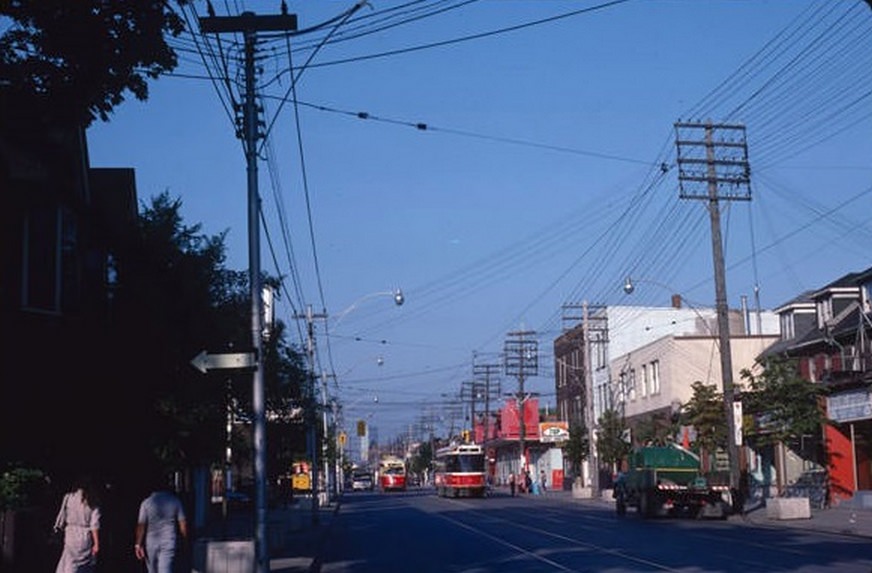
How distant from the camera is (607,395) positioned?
83.7 meters

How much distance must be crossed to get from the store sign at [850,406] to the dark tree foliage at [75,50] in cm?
3621

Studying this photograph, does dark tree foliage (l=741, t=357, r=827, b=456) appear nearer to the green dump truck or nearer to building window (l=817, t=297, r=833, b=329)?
the green dump truck

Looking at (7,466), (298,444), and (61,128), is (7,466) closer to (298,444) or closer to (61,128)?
(61,128)

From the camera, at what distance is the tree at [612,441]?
6588 centimetres

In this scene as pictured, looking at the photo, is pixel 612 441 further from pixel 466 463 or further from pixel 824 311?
pixel 824 311

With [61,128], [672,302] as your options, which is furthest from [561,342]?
[61,128]

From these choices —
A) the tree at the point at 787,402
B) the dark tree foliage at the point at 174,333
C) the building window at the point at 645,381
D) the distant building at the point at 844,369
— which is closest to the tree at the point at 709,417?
the distant building at the point at 844,369

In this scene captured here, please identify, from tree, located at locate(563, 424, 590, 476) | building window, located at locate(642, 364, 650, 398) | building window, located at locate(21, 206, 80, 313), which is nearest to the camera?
building window, located at locate(21, 206, 80, 313)

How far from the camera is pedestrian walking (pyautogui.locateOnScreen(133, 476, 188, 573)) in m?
15.2

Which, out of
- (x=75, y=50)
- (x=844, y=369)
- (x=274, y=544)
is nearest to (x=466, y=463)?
(x=844, y=369)

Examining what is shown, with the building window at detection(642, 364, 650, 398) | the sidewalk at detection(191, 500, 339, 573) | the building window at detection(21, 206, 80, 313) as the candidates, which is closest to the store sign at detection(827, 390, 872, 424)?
the sidewalk at detection(191, 500, 339, 573)

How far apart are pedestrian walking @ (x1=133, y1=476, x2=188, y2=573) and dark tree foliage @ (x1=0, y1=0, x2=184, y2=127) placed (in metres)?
4.84

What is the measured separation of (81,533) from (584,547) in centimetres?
1599

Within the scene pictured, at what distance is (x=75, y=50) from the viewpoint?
1272 cm
